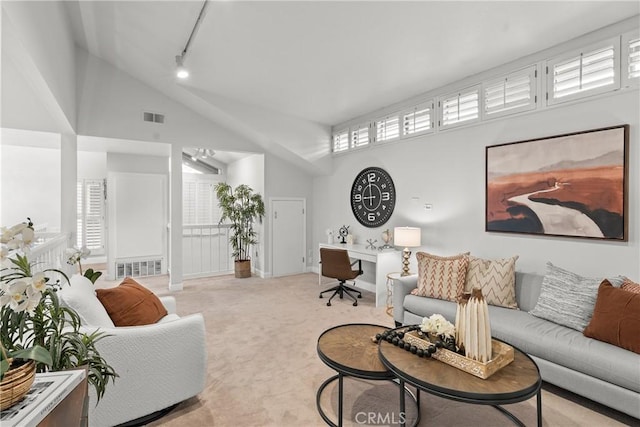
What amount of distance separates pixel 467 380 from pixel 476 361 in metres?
0.12

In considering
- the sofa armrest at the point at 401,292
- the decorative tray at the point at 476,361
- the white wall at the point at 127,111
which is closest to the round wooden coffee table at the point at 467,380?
the decorative tray at the point at 476,361

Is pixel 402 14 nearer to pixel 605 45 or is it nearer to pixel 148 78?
pixel 605 45

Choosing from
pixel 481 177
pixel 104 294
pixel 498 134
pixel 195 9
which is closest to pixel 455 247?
pixel 481 177

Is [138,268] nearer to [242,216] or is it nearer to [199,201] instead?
[199,201]

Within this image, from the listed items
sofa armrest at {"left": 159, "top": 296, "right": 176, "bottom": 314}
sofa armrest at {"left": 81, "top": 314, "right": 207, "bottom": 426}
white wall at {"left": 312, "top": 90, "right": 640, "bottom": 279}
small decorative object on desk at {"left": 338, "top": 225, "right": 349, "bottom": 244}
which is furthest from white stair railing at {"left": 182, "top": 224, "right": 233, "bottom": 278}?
sofa armrest at {"left": 81, "top": 314, "right": 207, "bottom": 426}

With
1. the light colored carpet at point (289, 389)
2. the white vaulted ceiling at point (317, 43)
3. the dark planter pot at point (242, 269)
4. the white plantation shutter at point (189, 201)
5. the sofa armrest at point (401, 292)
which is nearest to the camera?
the light colored carpet at point (289, 389)

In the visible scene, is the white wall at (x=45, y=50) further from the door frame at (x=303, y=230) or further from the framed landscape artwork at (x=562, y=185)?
the framed landscape artwork at (x=562, y=185)

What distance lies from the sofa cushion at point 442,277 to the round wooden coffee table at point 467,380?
1.28m

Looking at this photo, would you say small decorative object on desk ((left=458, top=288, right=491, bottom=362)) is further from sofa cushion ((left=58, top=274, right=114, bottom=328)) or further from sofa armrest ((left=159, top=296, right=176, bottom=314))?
sofa armrest ((left=159, top=296, right=176, bottom=314))

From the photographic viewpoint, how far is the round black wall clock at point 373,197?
496 centimetres

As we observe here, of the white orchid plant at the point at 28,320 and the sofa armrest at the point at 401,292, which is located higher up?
the white orchid plant at the point at 28,320

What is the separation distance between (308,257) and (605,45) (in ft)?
17.8

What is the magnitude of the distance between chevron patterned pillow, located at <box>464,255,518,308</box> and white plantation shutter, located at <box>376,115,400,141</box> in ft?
7.88

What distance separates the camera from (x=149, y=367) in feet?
6.53
